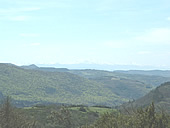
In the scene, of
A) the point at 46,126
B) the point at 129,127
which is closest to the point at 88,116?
the point at 46,126

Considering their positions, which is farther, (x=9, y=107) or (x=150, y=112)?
(x=9, y=107)

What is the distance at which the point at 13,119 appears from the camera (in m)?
44.0

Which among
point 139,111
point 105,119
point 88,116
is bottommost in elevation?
point 88,116

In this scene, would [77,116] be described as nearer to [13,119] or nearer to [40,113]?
[40,113]

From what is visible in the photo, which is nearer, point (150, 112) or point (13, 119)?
point (150, 112)

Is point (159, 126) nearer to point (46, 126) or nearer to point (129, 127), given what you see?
point (129, 127)

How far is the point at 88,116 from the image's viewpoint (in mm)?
122875

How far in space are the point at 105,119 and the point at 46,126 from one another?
41.8 metres

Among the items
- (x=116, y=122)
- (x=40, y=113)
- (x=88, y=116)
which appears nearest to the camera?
(x=116, y=122)

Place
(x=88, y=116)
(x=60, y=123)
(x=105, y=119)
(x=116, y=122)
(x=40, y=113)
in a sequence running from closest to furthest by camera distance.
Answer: (x=116, y=122)
(x=105, y=119)
(x=60, y=123)
(x=40, y=113)
(x=88, y=116)

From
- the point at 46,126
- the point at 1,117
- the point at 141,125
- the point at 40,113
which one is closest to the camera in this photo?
the point at 141,125

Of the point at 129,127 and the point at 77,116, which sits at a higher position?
the point at 129,127

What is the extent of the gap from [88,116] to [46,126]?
35308 millimetres

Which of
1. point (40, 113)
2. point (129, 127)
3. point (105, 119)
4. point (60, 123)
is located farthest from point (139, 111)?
point (40, 113)
